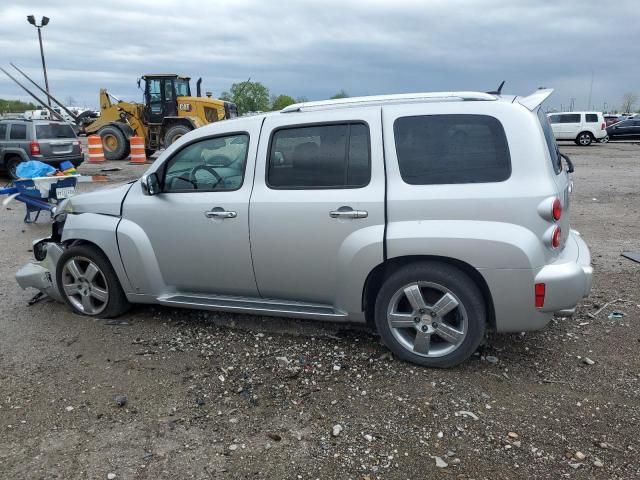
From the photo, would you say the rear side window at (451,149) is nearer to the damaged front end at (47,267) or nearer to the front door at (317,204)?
the front door at (317,204)

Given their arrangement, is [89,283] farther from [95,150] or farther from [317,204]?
[95,150]

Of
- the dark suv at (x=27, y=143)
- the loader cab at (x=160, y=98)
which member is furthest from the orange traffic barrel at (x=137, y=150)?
the dark suv at (x=27, y=143)

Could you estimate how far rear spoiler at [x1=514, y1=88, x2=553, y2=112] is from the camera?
11.9 ft

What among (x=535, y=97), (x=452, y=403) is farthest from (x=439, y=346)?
(x=535, y=97)

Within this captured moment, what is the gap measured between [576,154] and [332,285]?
22.3 m

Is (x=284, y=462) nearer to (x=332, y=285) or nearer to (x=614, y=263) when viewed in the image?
(x=332, y=285)

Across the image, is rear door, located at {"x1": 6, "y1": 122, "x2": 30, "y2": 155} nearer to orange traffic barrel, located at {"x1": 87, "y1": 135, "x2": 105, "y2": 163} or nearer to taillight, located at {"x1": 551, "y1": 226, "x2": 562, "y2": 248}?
orange traffic barrel, located at {"x1": 87, "y1": 135, "x2": 105, "y2": 163}

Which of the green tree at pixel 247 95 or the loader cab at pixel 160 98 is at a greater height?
the green tree at pixel 247 95

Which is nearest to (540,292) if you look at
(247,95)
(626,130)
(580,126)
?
(580,126)

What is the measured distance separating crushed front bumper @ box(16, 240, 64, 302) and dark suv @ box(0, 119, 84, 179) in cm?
1040

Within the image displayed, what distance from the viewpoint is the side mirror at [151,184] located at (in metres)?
4.36

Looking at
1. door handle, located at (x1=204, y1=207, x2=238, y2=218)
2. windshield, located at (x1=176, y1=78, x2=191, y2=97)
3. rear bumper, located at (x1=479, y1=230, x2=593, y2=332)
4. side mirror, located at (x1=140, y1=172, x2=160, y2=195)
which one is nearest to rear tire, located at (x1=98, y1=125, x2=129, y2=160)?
windshield, located at (x1=176, y1=78, x2=191, y2=97)

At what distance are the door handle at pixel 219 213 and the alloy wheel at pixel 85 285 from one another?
127cm

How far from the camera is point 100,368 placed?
3.93 metres
